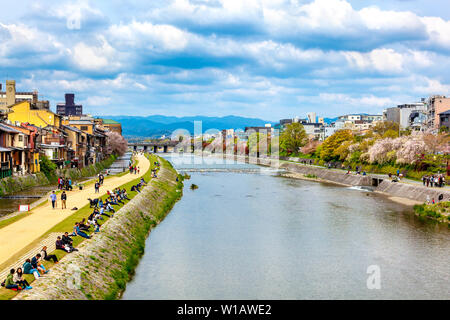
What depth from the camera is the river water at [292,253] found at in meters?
23.9

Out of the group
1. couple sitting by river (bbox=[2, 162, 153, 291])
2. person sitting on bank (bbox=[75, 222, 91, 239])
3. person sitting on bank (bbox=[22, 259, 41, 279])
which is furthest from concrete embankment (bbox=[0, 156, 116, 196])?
person sitting on bank (bbox=[22, 259, 41, 279])

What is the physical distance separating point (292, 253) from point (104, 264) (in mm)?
13073

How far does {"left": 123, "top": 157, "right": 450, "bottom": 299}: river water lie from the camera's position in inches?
942

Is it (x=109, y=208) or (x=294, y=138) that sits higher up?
(x=294, y=138)

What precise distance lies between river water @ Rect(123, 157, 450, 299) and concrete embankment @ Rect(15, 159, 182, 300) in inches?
37.0

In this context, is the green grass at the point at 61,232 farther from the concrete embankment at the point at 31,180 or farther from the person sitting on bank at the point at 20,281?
the concrete embankment at the point at 31,180

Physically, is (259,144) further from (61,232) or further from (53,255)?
(53,255)

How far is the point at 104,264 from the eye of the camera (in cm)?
2403

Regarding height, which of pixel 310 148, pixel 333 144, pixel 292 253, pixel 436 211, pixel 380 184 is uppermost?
pixel 333 144

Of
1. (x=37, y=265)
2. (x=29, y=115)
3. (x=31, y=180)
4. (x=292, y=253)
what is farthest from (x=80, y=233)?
(x=29, y=115)

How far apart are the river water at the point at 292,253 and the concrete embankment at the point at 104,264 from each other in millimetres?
940

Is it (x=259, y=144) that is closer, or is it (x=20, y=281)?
(x=20, y=281)

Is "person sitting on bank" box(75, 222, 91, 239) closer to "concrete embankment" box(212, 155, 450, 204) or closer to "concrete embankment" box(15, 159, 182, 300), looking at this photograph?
"concrete embankment" box(15, 159, 182, 300)
